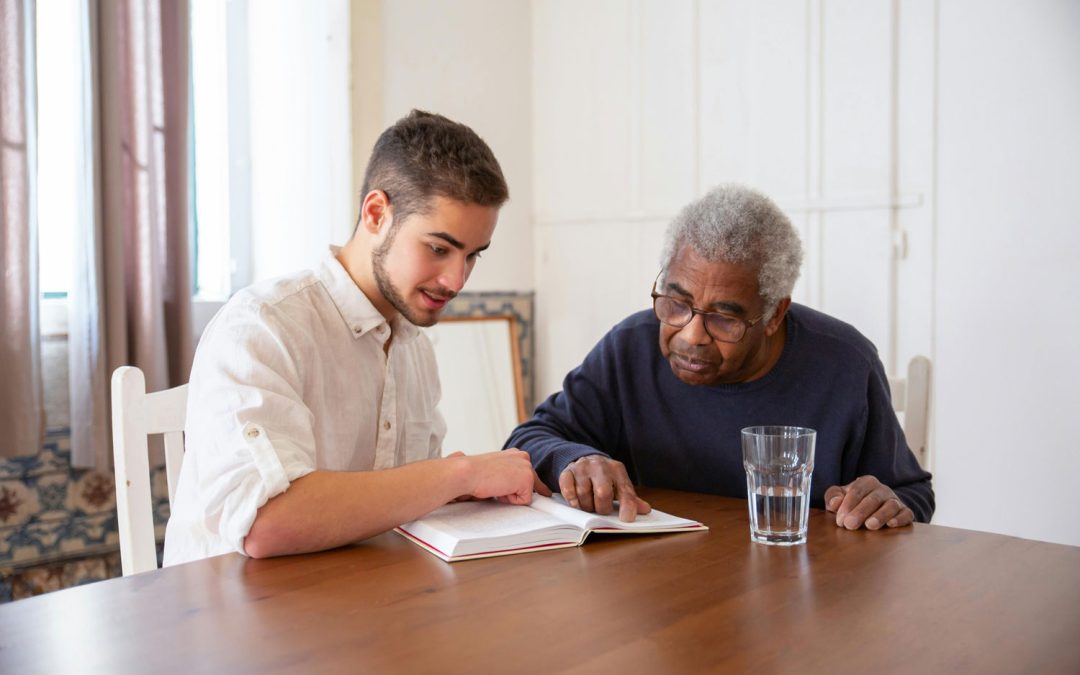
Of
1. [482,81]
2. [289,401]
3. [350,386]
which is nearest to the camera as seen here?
[289,401]

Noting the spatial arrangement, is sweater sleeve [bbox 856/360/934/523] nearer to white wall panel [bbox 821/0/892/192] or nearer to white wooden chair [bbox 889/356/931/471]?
white wooden chair [bbox 889/356/931/471]

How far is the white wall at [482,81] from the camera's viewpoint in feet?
11.2

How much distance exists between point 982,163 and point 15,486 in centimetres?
288

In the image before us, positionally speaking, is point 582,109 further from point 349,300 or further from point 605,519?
point 605,519

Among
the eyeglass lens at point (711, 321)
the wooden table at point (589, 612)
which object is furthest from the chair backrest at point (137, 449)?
the eyeglass lens at point (711, 321)

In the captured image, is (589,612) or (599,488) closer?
(589,612)

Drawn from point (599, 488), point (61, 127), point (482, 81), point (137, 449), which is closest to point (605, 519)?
point (599, 488)

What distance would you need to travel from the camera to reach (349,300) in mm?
1649

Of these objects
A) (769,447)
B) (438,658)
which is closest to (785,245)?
(769,447)

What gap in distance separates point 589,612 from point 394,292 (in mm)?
804

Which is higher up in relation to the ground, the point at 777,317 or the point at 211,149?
the point at 211,149

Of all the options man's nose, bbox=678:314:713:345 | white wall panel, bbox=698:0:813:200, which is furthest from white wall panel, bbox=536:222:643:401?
man's nose, bbox=678:314:713:345

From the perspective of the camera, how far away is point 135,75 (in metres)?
2.60

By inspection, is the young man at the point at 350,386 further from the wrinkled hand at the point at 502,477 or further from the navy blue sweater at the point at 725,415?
the navy blue sweater at the point at 725,415
